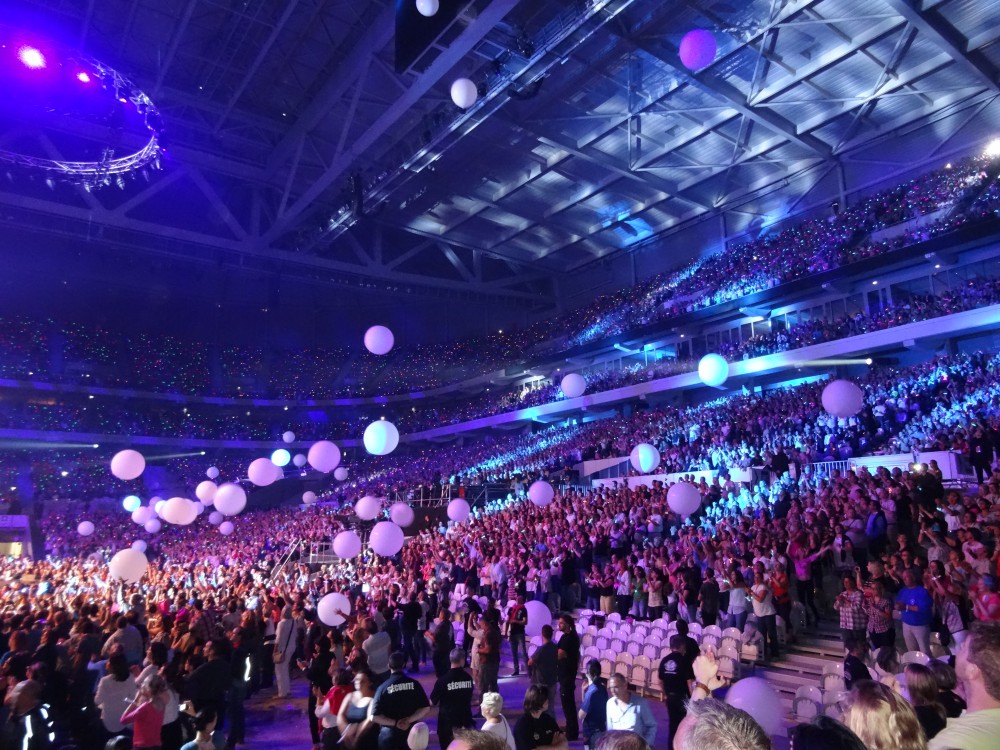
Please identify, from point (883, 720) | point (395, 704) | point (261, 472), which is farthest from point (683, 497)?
point (883, 720)

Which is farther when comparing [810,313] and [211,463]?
[211,463]

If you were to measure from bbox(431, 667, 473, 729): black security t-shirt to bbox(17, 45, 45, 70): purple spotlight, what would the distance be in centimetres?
1228

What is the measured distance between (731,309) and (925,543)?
16.4 metres

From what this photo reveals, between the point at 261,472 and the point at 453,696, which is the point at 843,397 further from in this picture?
the point at 261,472

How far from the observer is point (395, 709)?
4.76m

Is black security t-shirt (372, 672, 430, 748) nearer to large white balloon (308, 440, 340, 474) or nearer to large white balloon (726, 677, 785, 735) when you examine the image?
large white balloon (726, 677, 785, 735)

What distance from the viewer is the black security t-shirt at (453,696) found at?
5.50 metres

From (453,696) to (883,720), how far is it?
13.3 feet

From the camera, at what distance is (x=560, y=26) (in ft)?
49.8

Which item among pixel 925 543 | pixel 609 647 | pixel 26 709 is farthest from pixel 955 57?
pixel 26 709

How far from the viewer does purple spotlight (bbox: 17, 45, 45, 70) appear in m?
11.5

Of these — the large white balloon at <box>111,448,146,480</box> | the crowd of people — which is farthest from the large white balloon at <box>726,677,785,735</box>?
the large white balloon at <box>111,448,146,480</box>

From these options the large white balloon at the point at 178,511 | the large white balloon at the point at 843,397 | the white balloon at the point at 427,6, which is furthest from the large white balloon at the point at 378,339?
the large white balloon at the point at 843,397

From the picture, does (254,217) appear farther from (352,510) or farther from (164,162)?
(352,510)
